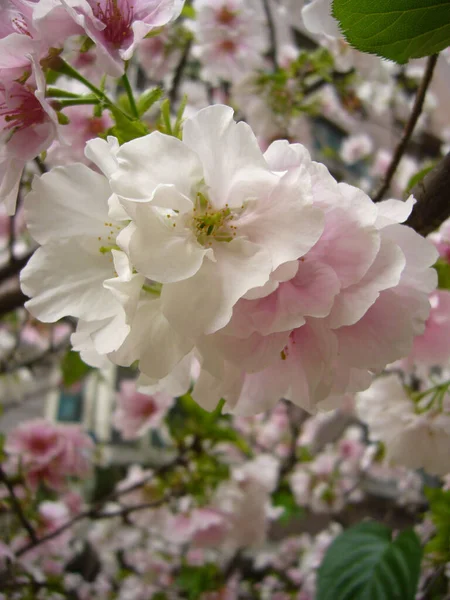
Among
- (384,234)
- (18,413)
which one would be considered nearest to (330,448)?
(18,413)

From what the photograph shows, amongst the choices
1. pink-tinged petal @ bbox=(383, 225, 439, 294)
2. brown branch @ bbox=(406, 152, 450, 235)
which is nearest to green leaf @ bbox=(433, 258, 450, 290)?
Result: brown branch @ bbox=(406, 152, 450, 235)

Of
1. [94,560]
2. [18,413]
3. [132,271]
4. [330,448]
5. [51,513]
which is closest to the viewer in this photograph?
[132,271]

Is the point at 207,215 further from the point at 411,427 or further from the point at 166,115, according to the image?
the point at 411,427

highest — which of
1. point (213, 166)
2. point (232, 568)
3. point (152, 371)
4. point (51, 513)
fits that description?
point (213, 166)

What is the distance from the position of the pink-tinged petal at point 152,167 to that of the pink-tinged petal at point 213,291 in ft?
0.21

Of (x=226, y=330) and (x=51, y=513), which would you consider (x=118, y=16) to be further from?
(x=51, y=513)

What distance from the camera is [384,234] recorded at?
0.42 m

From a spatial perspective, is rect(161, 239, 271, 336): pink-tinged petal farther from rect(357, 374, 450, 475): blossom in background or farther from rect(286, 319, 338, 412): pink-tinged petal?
rect(357, 374, 450, 475): blossom in background

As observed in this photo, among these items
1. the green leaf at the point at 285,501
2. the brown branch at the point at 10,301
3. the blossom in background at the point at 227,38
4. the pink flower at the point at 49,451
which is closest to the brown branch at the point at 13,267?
the brown branch at the point at 10,301

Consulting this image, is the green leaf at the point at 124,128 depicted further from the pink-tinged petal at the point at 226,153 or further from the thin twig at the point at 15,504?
the thin twig at the point at 15,504

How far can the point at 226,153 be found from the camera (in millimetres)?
389

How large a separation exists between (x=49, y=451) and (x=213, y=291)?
47.6 inches

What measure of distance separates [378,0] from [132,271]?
0.27 m

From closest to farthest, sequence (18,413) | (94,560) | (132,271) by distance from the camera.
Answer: (132,271), (94,560), (18,413)
